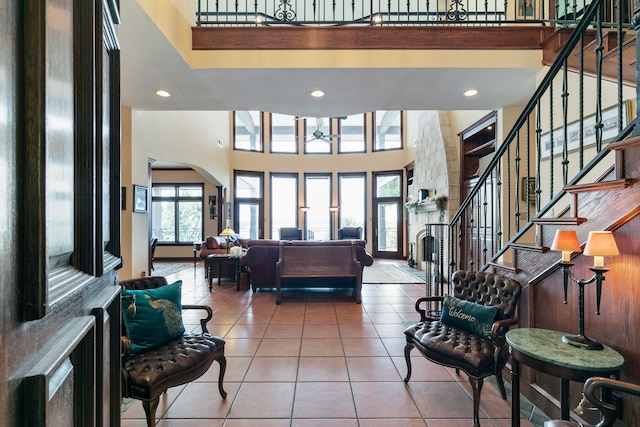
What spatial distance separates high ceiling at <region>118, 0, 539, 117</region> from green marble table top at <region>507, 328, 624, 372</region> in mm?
2922

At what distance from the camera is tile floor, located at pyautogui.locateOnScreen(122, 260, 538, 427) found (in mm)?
2188

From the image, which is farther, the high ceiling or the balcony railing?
the balcony railing

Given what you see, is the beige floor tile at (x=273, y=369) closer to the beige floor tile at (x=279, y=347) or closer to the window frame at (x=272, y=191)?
the beige floor tile at (x=279, y=347)

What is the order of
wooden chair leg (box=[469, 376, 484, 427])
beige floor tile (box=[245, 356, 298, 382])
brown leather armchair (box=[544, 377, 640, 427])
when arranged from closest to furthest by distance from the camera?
brown leather armchair (box=[544, 377, 640, 427])
wooden chair leg (box=[469, 376, 484, 427])
beige floor tile (box=[245, 356, 298, 382])

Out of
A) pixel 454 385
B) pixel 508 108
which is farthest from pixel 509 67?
pixel 454 385

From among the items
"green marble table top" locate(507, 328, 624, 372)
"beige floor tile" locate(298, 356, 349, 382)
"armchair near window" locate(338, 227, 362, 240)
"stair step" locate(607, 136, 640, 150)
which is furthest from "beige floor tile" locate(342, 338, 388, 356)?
"armchair near window" locate(338, 227, 362, 240)

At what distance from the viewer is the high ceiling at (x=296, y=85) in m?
3.41

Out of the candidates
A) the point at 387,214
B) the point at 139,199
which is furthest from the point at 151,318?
the point at 387,214

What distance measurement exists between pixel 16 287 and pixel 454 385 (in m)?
2.90

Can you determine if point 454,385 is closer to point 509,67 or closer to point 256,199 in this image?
point 509,67

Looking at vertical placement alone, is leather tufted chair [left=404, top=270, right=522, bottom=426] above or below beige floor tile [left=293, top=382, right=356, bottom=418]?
above

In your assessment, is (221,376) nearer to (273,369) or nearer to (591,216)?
(273,369)

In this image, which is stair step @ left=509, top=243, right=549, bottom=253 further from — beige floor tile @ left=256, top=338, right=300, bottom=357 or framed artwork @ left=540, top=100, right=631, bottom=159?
beige floor tile @ left=256, top=338, right=300, bottom=357

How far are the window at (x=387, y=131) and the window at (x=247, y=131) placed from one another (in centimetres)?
402
